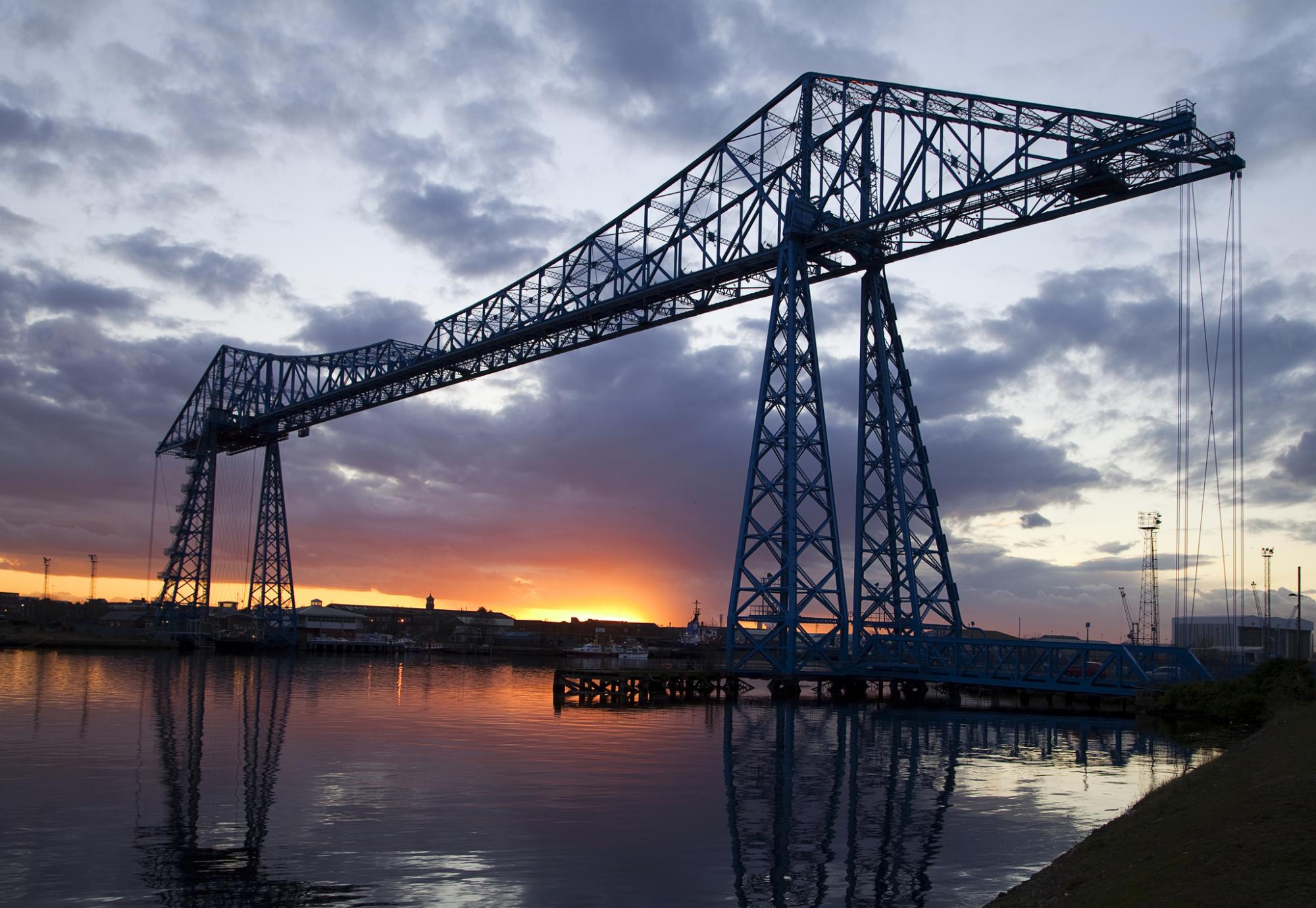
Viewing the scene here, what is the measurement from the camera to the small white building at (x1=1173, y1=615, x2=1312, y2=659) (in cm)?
8694

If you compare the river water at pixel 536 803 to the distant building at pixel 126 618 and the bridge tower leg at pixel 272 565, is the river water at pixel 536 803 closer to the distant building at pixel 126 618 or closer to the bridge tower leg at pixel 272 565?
the bridge tower leg at pixel 272 565

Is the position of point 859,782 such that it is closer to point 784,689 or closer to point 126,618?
point 784,689

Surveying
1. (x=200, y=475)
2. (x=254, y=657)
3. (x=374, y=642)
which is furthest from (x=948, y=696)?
A: (x=374, y=642)

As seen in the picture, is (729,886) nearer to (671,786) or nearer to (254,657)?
(671,786)

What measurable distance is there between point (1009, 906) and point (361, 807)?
1243cm

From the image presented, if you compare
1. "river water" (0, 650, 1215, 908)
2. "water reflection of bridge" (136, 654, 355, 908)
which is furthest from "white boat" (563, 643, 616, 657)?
"water reflection of bridge" (136, 654, 355, 908)

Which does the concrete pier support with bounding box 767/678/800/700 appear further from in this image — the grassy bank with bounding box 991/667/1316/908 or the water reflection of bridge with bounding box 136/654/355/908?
the grassy bank with bounding box 991/667/1316/908

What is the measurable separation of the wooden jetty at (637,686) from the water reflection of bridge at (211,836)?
53.5 feet

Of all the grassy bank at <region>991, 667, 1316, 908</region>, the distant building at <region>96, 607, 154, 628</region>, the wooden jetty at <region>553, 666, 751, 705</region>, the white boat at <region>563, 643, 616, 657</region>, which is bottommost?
the white boat at <region>563, 643, 616, 657</region>

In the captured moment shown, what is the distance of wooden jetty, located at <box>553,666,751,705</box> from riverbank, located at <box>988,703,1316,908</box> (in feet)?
109

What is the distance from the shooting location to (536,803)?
797 inches

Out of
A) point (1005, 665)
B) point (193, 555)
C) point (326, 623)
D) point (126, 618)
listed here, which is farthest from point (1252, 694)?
point (126, 618)

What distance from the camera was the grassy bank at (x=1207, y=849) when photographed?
914 cm

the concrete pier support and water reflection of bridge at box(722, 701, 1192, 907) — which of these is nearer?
water reflection of bridge at box(722, 701, 1192, 907)
